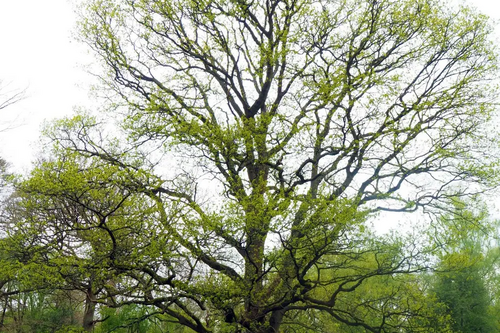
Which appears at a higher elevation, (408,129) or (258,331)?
(408,129)

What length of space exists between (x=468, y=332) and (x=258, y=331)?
1216 centimetres

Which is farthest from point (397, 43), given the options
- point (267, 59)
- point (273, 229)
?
point (273, 229)

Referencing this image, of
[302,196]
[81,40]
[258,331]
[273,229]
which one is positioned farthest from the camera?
[81,40]

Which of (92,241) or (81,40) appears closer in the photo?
(92,241)

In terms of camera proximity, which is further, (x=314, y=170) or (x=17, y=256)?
(x=314, y=170)

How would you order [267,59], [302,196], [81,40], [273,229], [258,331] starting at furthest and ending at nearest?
[81,40], [267,59], [258,331], [302,196], [273,229]

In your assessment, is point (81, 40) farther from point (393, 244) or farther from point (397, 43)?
point (393, 244)

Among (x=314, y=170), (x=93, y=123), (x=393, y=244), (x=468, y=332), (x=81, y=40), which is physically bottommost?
(x=468, y=332)

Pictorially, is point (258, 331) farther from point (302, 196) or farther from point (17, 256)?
point (17, 256)

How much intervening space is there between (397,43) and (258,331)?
7.72 m

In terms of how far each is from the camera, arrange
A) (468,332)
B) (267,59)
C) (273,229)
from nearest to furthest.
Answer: (273,229), (267,59), (468,332)

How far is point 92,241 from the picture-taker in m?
10.5

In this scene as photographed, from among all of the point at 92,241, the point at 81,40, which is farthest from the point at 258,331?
the point at 81,40

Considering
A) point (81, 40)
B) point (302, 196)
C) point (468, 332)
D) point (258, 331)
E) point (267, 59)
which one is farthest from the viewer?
point (468, 332)
